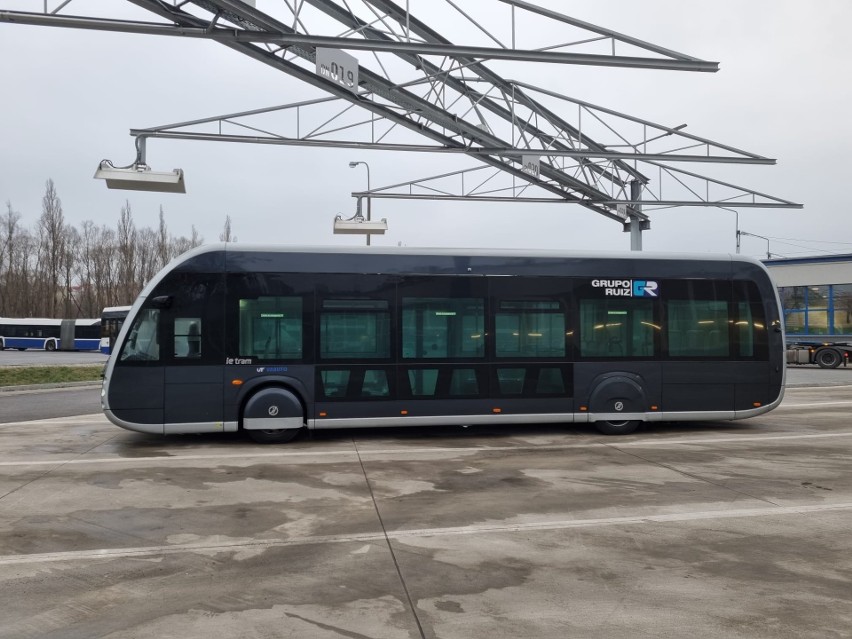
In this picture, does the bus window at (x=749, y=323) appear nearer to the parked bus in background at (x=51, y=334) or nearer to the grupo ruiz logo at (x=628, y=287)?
the grupo ruiz logo at (x=628, y=287)

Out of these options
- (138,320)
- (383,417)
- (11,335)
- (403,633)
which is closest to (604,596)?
(403,633)

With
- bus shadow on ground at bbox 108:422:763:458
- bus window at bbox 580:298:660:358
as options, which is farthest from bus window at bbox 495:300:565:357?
bus shadow on ground at bbox 108:422:763:458

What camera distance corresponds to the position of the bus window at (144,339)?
10.3 m

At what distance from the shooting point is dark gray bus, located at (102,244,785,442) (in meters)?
10.5

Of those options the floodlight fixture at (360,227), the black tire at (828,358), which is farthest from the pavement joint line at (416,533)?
the black tire at (828,358)

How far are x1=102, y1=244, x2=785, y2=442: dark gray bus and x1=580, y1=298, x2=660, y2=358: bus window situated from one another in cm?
3

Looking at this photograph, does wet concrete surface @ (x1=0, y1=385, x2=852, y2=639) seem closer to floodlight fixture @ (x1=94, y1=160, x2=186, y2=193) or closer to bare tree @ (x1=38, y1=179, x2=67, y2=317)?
floodlight fixture @ (x1=94, y1=160, x2=186, y2=193)

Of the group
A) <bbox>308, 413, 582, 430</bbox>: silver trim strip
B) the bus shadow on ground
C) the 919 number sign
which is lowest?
the bus shadow on ground

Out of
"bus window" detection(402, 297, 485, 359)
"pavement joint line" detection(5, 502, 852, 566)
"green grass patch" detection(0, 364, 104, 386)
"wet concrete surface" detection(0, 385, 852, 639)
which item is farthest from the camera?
"green grass patch" detection(0, 364, 104, 386)

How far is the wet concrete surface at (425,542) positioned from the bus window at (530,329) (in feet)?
6.28

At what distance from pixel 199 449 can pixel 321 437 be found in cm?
218

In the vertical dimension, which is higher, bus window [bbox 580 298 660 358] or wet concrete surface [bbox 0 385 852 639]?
bus window [bbox 580 298 660 358]

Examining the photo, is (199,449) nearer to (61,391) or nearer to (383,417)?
(383,417)

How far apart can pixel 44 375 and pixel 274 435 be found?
17.6 m
